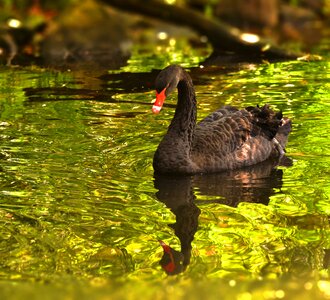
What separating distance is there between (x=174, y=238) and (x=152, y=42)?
10.9 metres

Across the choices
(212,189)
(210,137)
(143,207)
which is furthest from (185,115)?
(143,207)

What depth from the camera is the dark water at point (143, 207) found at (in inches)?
184

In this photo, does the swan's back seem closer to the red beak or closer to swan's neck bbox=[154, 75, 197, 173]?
swan's neck bbox=[154, 75, 197, 173]

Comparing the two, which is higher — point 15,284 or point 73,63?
point 73,63

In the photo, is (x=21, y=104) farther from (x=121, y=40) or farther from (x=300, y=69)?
(x=121, y=40)

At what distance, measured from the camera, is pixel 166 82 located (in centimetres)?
660

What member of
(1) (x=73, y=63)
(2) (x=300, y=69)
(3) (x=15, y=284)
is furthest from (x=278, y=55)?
(3) (x=15, y=284)

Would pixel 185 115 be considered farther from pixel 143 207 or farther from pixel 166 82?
pixel 143 207

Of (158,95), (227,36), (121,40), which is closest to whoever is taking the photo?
(158,95)

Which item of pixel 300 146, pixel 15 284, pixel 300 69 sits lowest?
pixel 15 284

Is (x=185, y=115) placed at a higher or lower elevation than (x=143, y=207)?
higher

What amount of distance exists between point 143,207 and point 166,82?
1070 millimetres

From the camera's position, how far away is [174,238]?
5.45 m

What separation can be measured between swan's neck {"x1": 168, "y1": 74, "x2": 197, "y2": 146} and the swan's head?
0.23 meters
